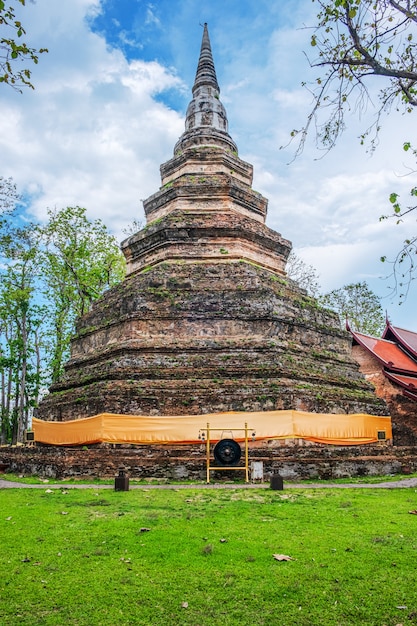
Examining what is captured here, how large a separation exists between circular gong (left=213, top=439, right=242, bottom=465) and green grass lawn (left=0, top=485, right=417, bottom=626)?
2838 millimetres

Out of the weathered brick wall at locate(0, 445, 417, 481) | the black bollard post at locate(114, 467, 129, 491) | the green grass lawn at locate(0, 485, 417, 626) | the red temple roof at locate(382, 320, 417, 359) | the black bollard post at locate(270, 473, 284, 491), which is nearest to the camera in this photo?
the green grass lawn at locate(0, 485, 417, 626)

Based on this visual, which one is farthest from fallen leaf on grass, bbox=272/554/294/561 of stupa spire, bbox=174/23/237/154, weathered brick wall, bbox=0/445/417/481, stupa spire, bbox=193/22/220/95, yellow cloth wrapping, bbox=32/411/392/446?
stupa spire, bbox=193/22/220/95

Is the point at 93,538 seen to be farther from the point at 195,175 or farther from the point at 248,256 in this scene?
the point at 195,175

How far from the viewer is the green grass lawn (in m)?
3.75

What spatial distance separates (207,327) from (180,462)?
14.7 ft

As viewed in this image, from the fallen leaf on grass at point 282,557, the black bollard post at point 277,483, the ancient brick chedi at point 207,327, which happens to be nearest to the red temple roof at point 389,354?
the ancient brick chedi at point 207,327

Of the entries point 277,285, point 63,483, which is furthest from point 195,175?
point 63,483

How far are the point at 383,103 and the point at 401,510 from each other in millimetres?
5603

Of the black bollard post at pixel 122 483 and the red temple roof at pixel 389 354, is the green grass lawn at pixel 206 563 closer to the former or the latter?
the black bollard post at pixel 122 483

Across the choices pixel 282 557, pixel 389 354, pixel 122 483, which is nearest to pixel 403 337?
pixel 389 354

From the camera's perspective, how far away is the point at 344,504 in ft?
25.0

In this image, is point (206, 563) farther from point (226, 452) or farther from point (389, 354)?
point (389, 354)

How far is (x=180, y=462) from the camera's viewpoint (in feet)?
35.0

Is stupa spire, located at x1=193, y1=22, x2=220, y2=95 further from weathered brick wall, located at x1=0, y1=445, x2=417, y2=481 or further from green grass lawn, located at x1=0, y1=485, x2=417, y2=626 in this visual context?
green grass lawn, located at x1=0, y1=485, x2=417, y2=626
